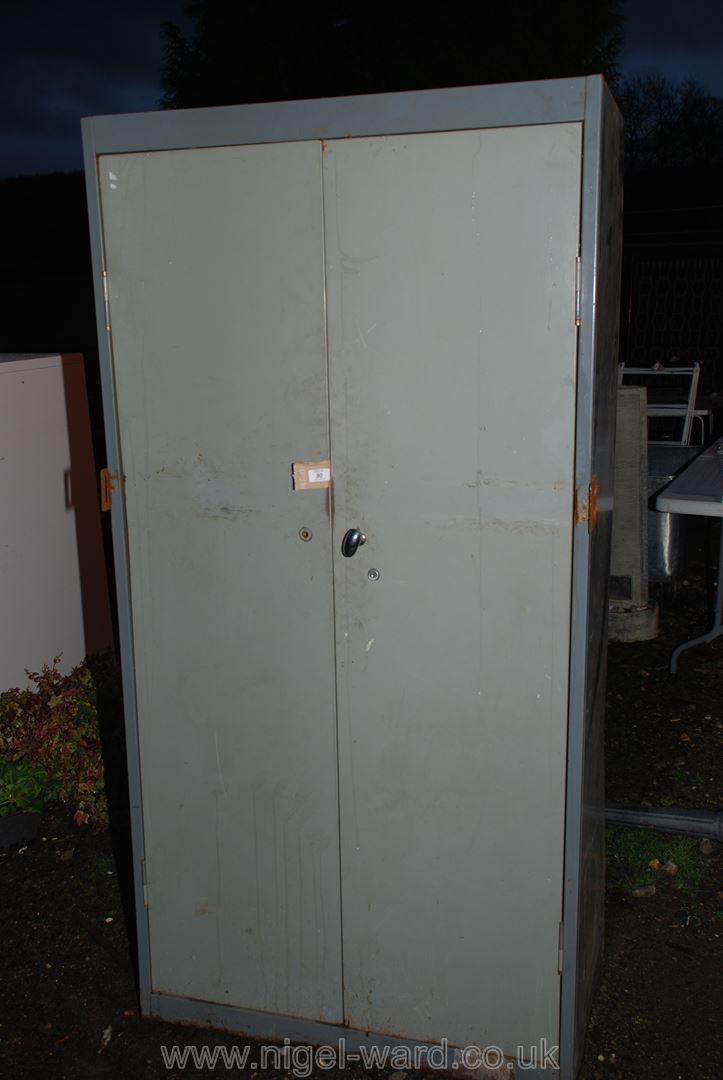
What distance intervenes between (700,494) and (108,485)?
2682 millimetres

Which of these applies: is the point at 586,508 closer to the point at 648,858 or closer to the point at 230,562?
the point at 230,562

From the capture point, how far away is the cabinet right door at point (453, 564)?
198cm

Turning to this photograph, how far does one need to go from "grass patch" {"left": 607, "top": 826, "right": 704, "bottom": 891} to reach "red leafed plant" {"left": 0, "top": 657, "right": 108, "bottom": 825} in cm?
188

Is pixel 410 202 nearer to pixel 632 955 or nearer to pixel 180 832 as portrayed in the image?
pixel 180 832

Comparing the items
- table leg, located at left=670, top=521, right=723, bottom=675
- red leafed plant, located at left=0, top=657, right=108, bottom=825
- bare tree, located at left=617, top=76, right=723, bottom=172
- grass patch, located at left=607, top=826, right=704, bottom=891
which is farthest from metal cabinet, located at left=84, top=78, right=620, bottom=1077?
bare tree, located at left=617, top=76, right=723, bottom=172

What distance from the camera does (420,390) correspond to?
2082mm

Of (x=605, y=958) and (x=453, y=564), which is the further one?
(x=605, y=958)

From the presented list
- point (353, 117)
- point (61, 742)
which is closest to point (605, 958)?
point (61, 742)

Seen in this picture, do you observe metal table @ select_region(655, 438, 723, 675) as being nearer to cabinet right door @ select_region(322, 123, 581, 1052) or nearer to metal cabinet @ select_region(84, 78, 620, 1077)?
metal cabinet @ select_region(84, 78, 620, 1077)

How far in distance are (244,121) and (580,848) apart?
1786mm

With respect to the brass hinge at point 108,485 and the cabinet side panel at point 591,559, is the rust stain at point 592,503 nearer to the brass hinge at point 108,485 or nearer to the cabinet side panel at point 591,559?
→ the cabinet side panel at point 591,559

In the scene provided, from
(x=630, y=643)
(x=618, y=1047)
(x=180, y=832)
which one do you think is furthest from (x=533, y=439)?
(x=630, y=643)

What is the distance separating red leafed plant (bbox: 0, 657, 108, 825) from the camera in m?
3.72

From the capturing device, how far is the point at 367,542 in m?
2.19
